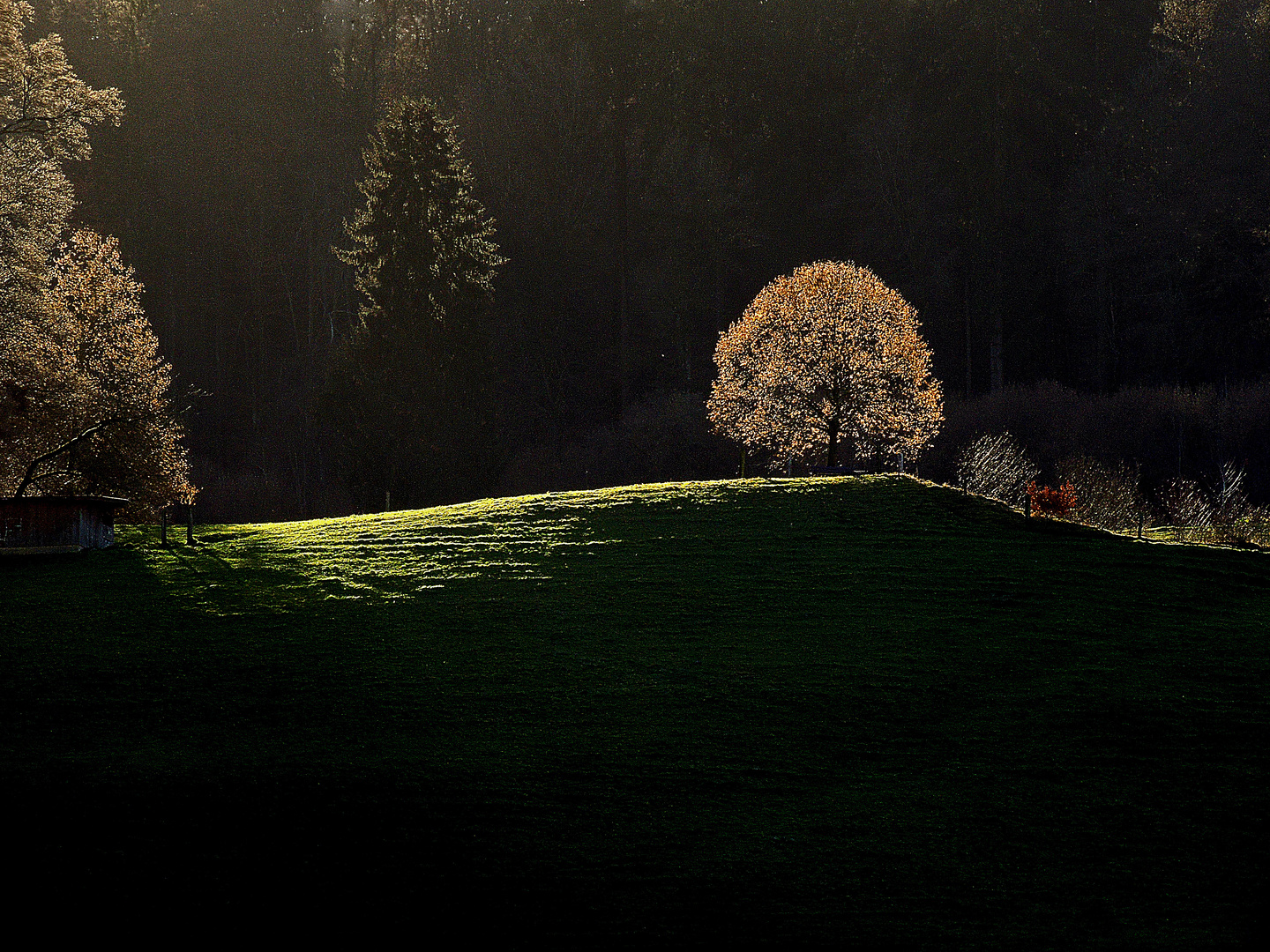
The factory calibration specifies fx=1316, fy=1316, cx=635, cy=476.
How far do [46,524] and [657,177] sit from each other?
179 feet

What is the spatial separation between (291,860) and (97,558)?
50.7ft

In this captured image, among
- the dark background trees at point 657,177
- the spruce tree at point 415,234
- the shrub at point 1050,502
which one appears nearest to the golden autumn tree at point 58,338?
the spruce tree at point 415,234

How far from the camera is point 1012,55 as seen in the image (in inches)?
2990

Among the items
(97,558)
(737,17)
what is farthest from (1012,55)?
(97,558)

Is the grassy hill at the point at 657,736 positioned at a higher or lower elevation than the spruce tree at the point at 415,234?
lower

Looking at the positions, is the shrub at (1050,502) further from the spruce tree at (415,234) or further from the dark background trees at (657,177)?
the dark background trees at (657,177)

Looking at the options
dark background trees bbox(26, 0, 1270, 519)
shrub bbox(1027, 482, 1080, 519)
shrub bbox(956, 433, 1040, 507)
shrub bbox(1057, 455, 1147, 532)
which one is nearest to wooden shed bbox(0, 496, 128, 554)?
shrub bbox(1027, 482, 1080, 519)

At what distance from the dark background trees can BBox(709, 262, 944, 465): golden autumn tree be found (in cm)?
3085

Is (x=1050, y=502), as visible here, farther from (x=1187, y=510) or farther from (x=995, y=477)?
(x=995, y=477)

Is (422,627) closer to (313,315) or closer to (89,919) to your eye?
(89,919)

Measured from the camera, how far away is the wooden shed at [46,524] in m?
28.6

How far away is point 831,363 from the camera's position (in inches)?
1470

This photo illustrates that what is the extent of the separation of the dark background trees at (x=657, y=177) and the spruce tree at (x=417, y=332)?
18470mm

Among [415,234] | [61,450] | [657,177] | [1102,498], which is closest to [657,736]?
[61,450]
